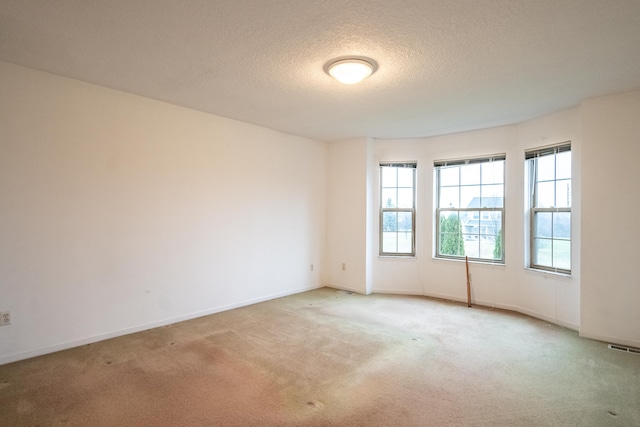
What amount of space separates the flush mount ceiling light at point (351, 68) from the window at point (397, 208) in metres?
2.82

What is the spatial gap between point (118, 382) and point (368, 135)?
175 inches

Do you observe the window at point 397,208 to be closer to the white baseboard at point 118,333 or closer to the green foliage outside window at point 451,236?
the green foliage outside window at point 451,236

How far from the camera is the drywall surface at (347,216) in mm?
5379

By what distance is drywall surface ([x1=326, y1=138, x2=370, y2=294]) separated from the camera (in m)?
5.38

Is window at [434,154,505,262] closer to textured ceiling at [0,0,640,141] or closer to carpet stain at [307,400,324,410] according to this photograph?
textured ceiling at [0,0,640,141]

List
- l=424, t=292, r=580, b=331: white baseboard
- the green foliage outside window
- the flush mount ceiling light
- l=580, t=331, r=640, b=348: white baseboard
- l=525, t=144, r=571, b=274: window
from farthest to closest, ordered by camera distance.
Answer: the green foliage outside window
l=525, t=144, r=571, b=274: window
l=424, t=292, r=580, b=331: white baseboard
l=580, t=331, r=640, b=348: white baseboard
the flush mount ceiling light

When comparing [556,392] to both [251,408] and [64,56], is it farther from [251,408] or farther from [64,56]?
[64,56]

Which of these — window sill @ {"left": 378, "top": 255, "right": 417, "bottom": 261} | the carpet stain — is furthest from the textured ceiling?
the carpet stain

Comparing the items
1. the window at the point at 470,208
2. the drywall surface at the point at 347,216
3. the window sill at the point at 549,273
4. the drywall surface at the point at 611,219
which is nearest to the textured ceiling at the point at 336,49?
the drywall surface at the point at 611,219

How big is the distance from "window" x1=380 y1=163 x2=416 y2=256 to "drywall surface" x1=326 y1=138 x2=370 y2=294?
1.32 ft

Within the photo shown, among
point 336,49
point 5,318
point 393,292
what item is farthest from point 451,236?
point 5,318

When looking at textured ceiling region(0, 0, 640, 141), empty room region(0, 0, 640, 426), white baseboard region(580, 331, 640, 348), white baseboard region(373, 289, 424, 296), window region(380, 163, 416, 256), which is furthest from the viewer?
window region(380, 163, 416, 256)

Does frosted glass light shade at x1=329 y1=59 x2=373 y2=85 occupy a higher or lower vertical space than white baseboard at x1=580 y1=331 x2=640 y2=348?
higher

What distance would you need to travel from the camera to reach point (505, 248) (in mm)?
4625
